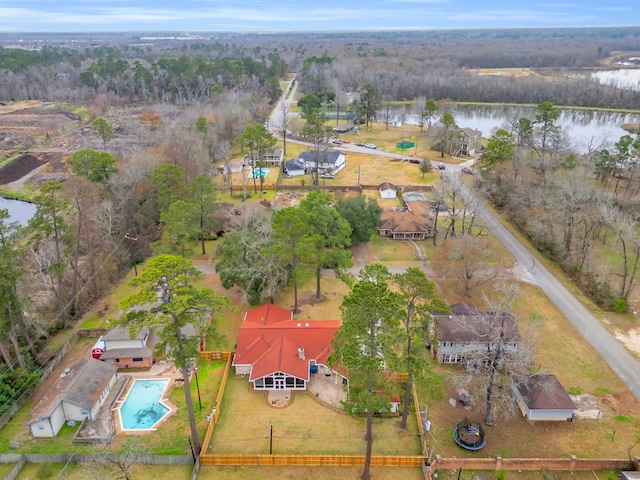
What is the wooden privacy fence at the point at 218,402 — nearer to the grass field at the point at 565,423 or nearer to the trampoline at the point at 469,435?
the grass field at the point at 565,423

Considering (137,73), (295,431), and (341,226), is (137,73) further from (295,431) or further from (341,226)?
(295,431)

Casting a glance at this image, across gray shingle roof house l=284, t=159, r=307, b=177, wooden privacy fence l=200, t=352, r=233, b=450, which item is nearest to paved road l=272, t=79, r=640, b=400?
wooden privacy fence l=200, t=352, r=233, b=450

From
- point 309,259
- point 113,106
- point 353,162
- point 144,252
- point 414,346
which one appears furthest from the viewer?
point 113,106

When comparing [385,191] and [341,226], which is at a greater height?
[341,226]

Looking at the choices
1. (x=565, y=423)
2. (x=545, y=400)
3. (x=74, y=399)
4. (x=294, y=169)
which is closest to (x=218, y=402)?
(x=74, y=399)

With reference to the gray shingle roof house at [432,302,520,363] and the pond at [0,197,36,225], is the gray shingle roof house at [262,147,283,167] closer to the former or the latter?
the pond at [0,197,36,225]

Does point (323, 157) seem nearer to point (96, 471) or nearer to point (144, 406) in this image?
point (144, 406)

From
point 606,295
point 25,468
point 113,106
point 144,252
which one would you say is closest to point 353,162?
point 144,252
